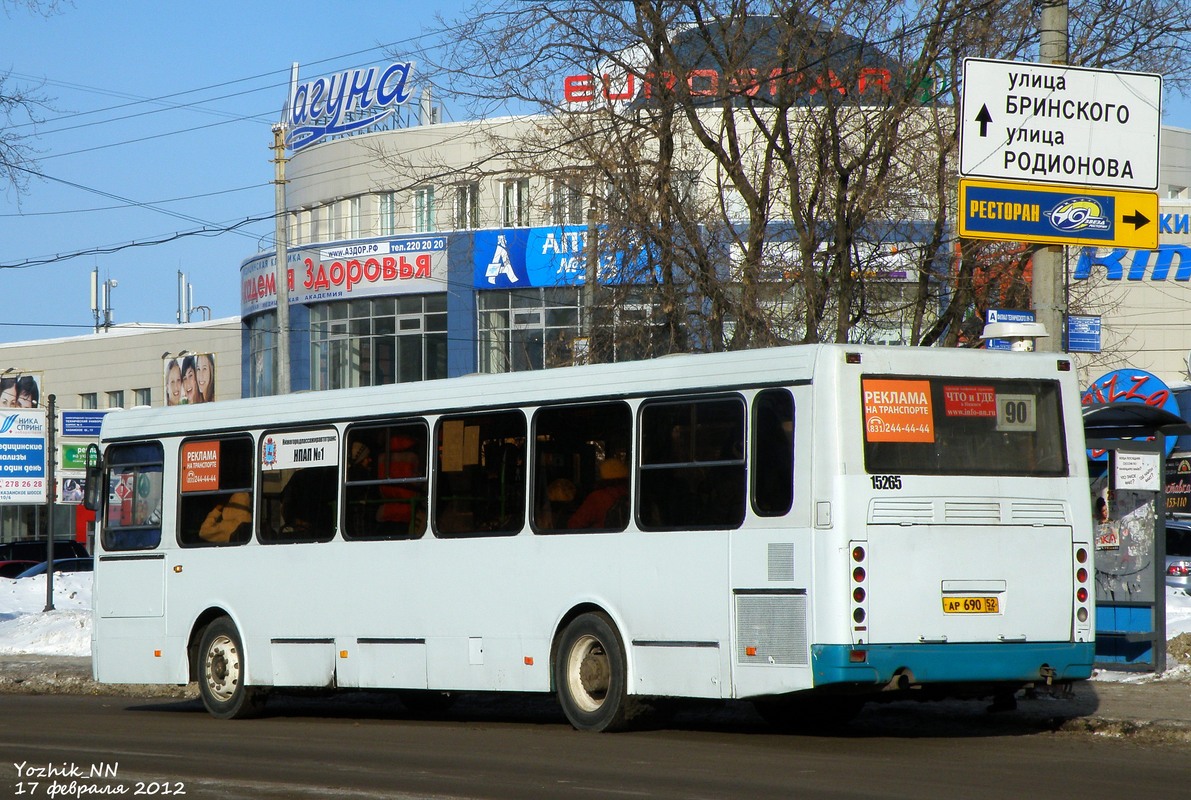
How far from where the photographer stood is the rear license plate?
11.3 m

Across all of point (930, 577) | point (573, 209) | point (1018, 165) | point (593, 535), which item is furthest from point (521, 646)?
point (573, 209)

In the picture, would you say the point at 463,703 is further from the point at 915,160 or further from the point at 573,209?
the point at 915,160

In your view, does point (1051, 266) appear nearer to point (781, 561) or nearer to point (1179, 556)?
point (781, 561)

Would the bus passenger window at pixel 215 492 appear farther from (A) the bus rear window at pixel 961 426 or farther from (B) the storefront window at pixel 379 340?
(B) the storefront window at pixel 379 340

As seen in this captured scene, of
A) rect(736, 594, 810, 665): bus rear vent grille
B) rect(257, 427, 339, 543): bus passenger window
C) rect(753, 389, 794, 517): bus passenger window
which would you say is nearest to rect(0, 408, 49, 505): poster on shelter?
rect(257, 427, 339, 543): bus passenger window

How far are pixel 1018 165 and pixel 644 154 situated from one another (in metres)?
7.17

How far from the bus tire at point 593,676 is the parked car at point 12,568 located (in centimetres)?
3980

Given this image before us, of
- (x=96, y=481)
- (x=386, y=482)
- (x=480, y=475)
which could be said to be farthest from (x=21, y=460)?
(x=480, y=475)

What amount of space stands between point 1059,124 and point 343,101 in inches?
1546

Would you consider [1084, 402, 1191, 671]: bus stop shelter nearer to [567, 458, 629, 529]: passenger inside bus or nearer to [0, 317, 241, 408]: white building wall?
[567, 458, 629, 529]: passenger inside bus

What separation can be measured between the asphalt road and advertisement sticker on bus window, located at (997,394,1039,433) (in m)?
2.17

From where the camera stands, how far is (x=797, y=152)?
20297 mm

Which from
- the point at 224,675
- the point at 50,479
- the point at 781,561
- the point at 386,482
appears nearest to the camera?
the point at 781,561

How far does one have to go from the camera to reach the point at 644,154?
2056 cm
